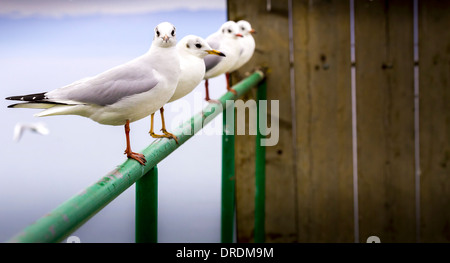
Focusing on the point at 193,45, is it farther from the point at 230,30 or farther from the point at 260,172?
the point at 260,172

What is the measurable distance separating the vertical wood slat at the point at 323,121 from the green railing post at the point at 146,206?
987mm

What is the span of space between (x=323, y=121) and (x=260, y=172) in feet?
0.91

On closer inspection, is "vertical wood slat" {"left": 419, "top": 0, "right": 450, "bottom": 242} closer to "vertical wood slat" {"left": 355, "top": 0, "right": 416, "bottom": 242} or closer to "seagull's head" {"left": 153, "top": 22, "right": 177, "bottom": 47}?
"vertical wood slat" {"left": 355, "top": 0, "right": 416, "bottom": 242}

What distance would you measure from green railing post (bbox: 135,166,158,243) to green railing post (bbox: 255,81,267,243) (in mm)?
847

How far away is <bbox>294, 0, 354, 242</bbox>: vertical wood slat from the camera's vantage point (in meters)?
1.72

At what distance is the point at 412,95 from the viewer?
1.74 meters

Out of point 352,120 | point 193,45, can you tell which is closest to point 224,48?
point 193,45

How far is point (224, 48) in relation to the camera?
1.38 m

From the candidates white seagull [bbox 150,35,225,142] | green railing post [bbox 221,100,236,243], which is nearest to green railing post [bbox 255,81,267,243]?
green railing post [bbox 221,100,236,243]

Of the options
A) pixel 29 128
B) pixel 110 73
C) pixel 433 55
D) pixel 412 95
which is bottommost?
pixel 29 128

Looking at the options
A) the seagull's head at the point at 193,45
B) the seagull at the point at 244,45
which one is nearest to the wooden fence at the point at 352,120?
the seagull at the point at 244,45
